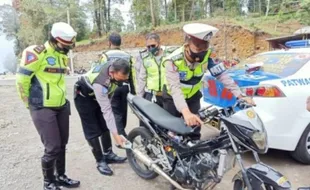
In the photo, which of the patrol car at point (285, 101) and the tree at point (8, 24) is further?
the tree at point (8, 24)

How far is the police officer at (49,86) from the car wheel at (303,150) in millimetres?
2664

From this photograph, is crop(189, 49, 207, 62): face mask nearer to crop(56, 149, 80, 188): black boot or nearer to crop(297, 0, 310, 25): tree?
crop(56, 149, 80, 188): black boot

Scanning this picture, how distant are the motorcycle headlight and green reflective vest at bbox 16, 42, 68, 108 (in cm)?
193

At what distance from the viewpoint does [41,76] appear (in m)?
3.15

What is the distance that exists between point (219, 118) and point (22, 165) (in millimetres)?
2879

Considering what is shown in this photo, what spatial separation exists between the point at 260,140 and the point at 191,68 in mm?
1074

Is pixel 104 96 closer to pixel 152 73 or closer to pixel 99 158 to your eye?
pixel 99 158

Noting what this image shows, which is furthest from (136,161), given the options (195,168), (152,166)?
(195,168)

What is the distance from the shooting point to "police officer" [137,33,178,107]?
4.56 metres

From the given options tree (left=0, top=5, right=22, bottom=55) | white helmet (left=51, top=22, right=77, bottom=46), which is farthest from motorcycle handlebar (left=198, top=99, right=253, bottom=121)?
tree (left=0, top=5, right=22, bottom=55)

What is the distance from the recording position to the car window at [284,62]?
390 centimetres

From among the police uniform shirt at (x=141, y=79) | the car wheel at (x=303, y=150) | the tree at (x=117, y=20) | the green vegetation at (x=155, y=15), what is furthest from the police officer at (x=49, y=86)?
the tree at (x=117, y=20)

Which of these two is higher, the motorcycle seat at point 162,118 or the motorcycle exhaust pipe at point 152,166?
the motorcycle seat at point 162,118

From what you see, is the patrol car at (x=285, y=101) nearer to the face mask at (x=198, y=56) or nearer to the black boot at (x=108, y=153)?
the face mask at (x=198, y=56)
